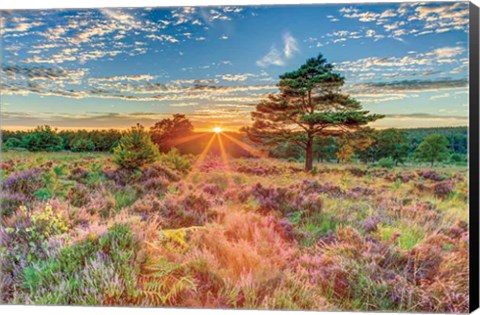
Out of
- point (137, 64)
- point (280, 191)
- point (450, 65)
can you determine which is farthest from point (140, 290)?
point (450, 65)

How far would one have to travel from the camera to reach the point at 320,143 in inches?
356

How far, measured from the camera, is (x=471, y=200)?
8.50 m

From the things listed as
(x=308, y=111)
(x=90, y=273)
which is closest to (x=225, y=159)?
(x=308, y=111)

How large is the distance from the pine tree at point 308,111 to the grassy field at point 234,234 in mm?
355

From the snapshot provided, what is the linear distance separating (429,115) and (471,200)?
1.07m

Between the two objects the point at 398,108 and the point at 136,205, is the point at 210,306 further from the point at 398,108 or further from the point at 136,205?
the point at 398,108

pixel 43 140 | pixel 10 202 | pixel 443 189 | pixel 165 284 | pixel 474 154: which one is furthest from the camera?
pixel 43 140

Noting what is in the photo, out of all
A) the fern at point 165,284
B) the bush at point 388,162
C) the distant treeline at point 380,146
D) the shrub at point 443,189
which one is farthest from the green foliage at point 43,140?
the shrub at point 443,189

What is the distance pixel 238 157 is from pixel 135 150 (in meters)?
1.33

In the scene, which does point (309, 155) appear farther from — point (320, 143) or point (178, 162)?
point (178, 162)

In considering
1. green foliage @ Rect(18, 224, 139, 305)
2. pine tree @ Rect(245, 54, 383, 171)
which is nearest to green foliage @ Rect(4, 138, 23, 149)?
green foliage @ Rect(18, 224, 139, 305)

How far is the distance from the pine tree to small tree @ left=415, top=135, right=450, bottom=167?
616 millimetres

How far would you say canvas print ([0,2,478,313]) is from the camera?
8617 millimetres

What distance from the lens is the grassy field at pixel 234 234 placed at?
28.1 ft
